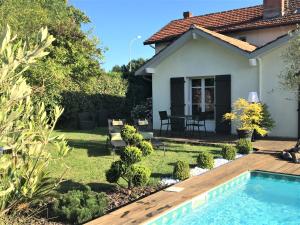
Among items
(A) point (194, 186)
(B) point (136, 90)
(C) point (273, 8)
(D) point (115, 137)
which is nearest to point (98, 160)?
(D) point (115, 137)

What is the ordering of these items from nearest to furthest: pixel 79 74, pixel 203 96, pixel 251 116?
1. pixel 251 116
2. pixel 203 96
3. pixel 79 74

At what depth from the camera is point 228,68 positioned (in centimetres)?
1518

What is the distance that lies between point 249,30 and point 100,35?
963 centimetres

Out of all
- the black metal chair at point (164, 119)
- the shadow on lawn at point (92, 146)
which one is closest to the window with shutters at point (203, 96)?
the black metal chair at point (164, 119)

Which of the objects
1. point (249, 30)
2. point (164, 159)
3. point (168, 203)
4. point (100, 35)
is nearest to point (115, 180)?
point (168, 203)

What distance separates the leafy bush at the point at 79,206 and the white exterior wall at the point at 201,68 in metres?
9.90

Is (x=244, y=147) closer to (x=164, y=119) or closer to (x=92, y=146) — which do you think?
(x=92, y=146)

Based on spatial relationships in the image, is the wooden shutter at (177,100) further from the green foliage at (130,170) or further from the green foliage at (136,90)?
the green foliage at (130,170)

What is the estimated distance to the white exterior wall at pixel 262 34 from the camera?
17.1 metres

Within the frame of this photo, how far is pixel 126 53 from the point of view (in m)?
43.1

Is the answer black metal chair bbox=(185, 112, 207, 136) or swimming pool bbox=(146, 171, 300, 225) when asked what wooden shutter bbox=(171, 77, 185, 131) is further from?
swimming pool bbox=(146, 171, 300, 225)

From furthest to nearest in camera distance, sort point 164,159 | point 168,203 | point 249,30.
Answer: point 249,30, point 164,159, point 168,203

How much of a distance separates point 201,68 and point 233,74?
1.45 meters

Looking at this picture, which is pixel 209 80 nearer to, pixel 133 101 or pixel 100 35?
pixel 133 101
